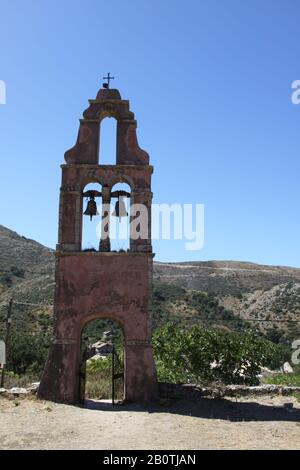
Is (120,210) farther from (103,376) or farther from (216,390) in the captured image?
(103,376)

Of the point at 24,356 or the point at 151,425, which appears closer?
the point at 151,425

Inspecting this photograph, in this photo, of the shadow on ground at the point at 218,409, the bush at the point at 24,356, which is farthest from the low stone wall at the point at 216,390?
the bush at the point at 24,356

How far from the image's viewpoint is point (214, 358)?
54.5 ft

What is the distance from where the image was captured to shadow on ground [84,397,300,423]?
38.3 feet

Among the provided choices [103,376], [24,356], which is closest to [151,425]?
[103,376]

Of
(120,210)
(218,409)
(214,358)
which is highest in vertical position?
(120,210)

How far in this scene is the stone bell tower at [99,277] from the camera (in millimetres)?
12711

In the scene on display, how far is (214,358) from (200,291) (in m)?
42.3

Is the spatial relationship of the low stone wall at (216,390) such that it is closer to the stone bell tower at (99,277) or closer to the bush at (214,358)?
the stone bell tower at (99,277)

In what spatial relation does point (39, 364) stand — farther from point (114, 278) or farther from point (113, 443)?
point (113, 443)

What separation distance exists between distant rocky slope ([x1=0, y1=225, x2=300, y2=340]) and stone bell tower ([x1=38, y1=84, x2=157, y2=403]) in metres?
18.5

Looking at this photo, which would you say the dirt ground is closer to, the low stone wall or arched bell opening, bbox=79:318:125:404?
the low stone wall
